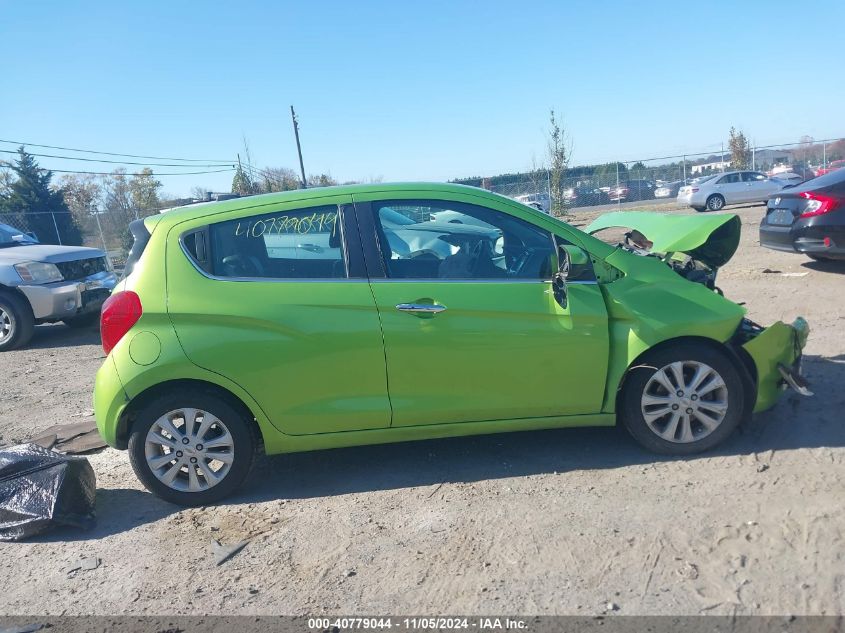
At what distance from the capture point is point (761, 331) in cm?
433

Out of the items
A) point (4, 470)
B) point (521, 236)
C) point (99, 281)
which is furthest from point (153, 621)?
point (99, 281)

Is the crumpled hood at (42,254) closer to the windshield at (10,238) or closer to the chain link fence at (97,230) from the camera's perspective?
the windshield at (10,238)

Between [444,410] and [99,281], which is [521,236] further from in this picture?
[99,281]

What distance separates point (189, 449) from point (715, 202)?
25.4m

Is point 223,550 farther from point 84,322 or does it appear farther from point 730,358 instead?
point 84,322

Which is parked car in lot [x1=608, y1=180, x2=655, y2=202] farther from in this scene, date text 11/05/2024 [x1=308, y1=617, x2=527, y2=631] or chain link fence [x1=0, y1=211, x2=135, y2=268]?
date text 11/05/2024 [x1=308, y1=617, x2=527, y2=631]

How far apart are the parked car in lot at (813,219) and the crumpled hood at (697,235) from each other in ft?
16.1

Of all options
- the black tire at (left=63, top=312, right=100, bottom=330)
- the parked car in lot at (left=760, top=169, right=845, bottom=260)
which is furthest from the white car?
the black tire at (left=63, top=312, right=100, bottom=330)

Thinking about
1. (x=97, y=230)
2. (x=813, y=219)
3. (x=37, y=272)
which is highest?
(x=97, y=230)

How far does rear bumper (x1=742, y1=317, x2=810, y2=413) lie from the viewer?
4.02 m

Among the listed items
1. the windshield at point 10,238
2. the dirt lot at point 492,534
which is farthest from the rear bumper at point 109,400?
the windshield at point 10,238

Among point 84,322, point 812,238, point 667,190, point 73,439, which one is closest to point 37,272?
point 84,322

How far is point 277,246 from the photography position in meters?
3.97

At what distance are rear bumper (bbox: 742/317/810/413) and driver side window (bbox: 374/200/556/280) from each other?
53.0 inches
